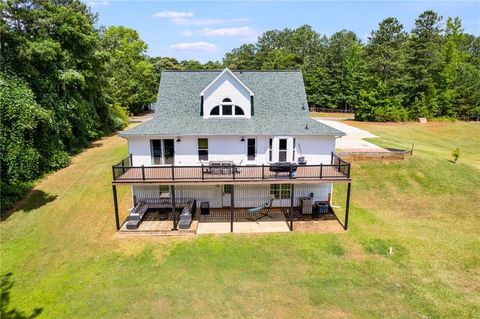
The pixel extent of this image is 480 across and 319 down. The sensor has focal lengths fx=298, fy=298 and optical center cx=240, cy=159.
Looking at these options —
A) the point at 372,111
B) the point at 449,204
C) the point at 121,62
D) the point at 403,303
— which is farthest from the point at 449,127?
the point at 121,62

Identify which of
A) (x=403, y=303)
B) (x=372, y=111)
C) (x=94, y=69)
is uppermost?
(x=94, y=69)

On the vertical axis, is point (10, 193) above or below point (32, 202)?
above

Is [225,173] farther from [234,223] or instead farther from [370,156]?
[370,156]

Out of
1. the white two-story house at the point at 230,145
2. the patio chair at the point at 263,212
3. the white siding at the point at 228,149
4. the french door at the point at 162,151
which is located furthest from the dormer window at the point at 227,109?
the patio chair at the point at 263,212

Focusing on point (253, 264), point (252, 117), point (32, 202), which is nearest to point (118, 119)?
point (32, 202)

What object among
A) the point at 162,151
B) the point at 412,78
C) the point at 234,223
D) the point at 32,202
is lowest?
the point at 234,223

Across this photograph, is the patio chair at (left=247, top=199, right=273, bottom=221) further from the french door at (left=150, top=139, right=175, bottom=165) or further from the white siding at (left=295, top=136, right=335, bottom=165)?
the french door at (left=150, top=139, right=175, bottom=165)

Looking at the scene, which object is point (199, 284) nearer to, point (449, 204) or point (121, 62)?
point (449, 204)
